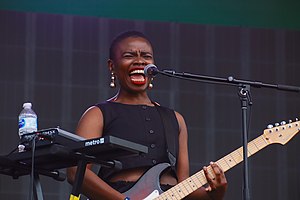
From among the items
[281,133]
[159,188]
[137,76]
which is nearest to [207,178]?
[159,188]

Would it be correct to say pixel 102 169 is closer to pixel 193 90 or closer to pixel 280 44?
pixel 193 90

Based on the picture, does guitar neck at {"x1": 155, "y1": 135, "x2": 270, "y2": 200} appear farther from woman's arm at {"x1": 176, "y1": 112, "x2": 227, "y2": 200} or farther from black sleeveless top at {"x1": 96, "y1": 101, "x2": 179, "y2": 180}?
black sleeveless top at {"x1": 96, "y1": 101, "x2": 179, "y2": 180}

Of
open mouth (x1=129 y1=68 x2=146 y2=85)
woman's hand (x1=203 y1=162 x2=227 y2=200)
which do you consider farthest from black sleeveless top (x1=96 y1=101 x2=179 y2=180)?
woman's hand (x1=203 y1=162 x2=227 y2=200)

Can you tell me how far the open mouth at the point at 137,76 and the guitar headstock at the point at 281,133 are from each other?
75 cm

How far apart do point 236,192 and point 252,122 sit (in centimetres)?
56

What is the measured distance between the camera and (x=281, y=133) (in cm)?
505

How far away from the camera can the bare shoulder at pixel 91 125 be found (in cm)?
478

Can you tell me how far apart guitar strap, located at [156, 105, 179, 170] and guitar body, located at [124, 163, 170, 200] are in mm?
148

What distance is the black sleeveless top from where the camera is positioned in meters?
4.84

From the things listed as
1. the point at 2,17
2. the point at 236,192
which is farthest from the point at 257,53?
the point at 2,17

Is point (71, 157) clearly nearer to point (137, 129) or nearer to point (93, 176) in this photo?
point (93, 176)

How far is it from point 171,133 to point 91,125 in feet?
1.50

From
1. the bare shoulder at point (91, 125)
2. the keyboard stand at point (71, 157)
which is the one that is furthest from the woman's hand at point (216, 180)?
the keyboard stand at point (71, 157)

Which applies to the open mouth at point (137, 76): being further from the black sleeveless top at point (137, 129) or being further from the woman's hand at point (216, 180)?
the woman's hand at point (216, 180)
